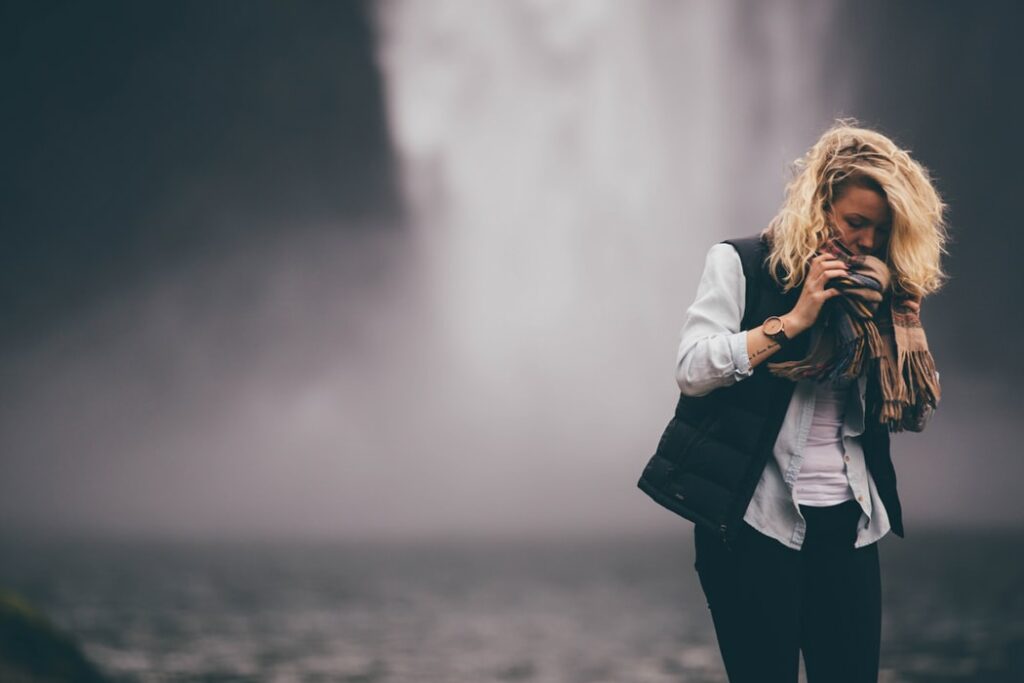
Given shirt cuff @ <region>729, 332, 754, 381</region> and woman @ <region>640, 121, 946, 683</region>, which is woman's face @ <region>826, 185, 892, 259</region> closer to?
woman @ <region>640, 121, 946, 683</region>

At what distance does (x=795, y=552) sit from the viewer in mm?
2924

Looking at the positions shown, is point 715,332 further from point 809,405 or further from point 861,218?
point 861,218

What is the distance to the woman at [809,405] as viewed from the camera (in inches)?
113

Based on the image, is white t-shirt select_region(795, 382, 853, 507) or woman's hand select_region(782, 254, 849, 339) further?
white t-shirt select_region(795, 382, 853, 507)

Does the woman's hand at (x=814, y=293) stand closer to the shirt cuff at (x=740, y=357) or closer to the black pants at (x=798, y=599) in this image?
the shirt cuff at (x=740, y=357)

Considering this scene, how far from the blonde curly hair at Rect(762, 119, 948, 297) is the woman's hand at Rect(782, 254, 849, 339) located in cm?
5

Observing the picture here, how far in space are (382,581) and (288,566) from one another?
157 ft

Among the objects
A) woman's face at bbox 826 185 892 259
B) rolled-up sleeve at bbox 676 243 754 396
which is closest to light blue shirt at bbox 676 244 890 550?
rolled-up sleeve at bbox 676 243 754 396

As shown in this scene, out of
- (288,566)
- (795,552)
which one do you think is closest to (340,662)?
(795,552)

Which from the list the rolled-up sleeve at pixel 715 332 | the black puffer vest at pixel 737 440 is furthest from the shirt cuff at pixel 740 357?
the black puffer vest at pixel 737 440

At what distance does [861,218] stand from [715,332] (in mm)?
504

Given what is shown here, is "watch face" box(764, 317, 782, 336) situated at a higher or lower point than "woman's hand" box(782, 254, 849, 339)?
lower

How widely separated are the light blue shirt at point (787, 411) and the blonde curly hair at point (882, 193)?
153 millimetres

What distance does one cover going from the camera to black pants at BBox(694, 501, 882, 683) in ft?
9.55
